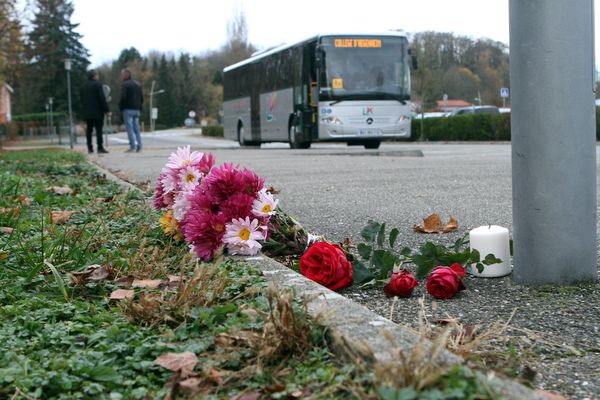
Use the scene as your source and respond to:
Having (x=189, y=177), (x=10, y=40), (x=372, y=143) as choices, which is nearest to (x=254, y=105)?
(x=372, y=143)

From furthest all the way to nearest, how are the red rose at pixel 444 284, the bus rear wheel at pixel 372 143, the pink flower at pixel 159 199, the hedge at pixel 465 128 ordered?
the hedge at pixel 465 128 → the bus rear wheel at pixel 372 143 → the pink flower at pixel 159 199 → the red rose at pixel 444 284

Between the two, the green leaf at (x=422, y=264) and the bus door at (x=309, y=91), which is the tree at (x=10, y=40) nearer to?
the bus door at (x=309, y=91)

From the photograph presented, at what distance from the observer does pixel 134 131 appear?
21.0m

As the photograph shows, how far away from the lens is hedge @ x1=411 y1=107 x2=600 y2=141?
32.4m

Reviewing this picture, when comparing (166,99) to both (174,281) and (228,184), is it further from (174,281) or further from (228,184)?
(174,281)

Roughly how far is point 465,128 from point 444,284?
3274 cm

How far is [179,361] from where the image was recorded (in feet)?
6.33

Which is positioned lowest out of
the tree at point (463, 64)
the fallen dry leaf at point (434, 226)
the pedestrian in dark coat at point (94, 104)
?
the fallen dry leaf at point (434, 226)

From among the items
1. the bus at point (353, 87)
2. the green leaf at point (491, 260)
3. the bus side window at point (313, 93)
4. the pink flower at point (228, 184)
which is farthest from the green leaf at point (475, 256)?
the bus side window at point (313, 93)

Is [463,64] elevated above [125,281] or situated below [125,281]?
above

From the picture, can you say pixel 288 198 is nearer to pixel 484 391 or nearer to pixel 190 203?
pixel 190 203

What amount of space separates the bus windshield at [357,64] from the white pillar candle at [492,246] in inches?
699

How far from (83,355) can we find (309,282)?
2.93ft

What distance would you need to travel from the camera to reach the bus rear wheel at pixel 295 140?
23112 millimetres
